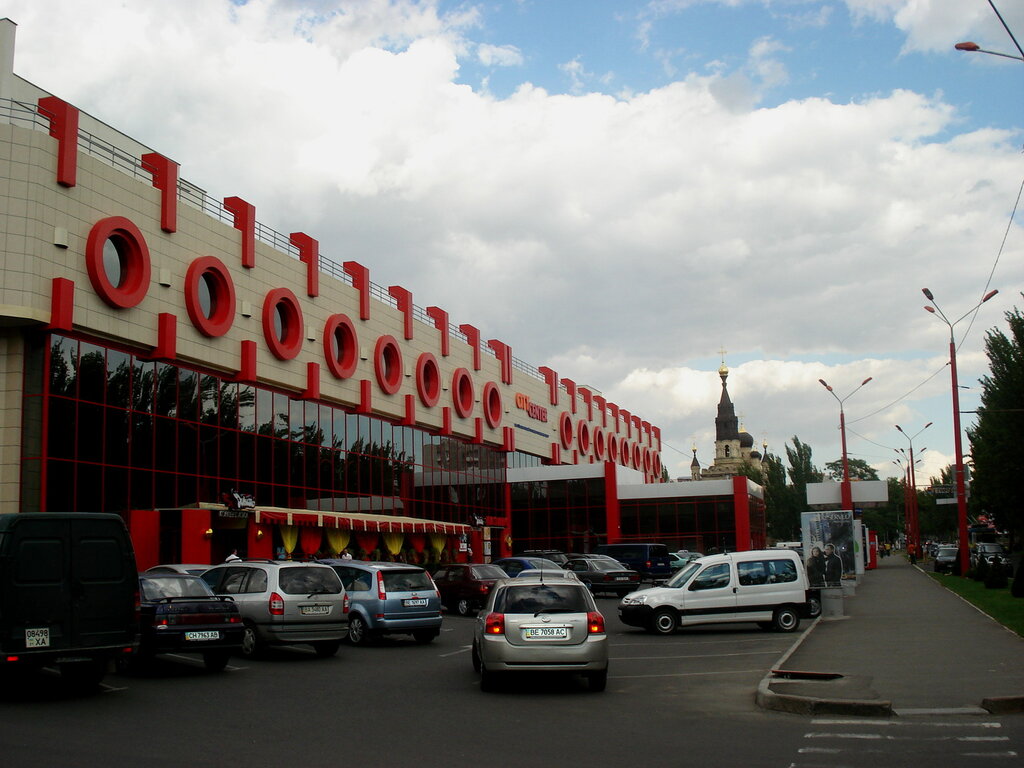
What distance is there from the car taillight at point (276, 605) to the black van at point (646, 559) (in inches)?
1051

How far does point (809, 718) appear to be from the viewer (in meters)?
11.0

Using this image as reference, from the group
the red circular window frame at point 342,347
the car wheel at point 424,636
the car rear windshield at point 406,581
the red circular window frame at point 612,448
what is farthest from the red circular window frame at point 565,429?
the car rear windshield at point 406,581

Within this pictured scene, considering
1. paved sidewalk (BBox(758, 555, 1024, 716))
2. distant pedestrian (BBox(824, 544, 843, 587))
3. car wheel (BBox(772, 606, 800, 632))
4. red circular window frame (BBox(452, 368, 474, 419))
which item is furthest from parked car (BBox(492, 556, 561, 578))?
red circular window frame (BBox(452, 368, 474, 419))

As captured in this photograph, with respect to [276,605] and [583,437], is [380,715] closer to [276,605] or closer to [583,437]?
[276,605]

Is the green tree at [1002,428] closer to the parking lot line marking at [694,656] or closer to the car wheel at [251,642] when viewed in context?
the parking lot line marking at [694,656]

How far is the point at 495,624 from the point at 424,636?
7660 mm

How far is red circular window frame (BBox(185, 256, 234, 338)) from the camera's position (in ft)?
104

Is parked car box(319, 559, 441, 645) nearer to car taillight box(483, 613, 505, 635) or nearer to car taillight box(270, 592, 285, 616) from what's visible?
car taillight box(270, 592, 285, 616)

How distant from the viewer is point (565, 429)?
68.0m

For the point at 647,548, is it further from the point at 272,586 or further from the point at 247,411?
the point at 272,586

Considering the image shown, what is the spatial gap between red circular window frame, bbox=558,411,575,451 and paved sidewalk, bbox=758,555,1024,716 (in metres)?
42.9

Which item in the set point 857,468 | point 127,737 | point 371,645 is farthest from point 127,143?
point 857,468

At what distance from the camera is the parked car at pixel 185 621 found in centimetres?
1439

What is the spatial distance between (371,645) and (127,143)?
20823 millimetres
